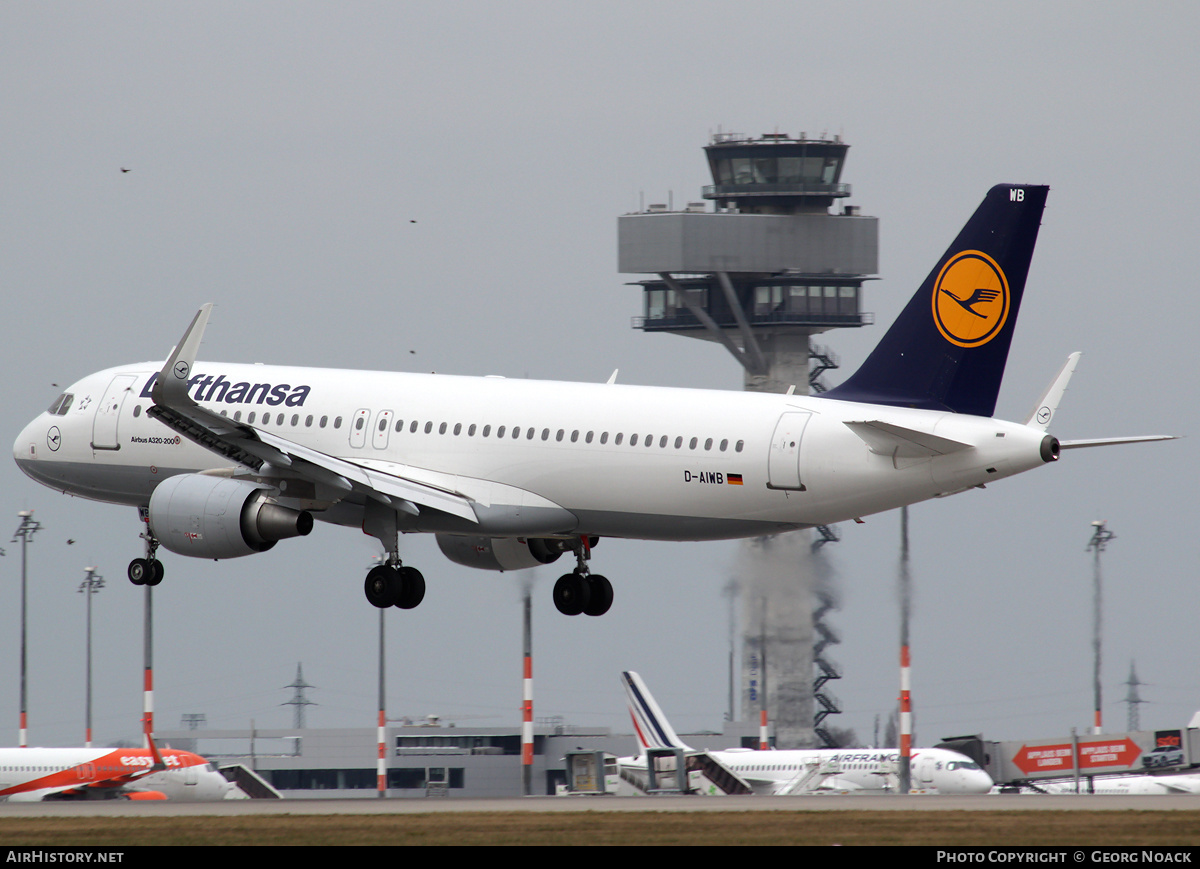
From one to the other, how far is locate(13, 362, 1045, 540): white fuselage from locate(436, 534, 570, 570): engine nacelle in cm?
341

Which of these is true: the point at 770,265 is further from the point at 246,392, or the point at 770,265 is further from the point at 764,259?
the point at 246,392

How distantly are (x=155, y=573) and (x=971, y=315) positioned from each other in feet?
69.5

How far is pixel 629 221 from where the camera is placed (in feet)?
404

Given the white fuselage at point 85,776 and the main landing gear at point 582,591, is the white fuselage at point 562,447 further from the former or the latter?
the white fuselage at point 85,776

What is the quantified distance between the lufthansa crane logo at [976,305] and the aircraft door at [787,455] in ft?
11.4

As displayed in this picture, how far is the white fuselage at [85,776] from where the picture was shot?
71.1m

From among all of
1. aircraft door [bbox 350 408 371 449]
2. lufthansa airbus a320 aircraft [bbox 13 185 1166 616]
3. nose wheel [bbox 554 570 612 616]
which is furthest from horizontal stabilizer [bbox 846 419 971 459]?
aircraft door [bbox 350 408 371 449]

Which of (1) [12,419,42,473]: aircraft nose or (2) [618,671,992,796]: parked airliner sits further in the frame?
(2) [618,671,992,796]: parked airliner

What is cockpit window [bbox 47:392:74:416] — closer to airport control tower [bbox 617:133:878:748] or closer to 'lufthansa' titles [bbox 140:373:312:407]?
'lufthansa' titles [bbox 140:373:312:407]

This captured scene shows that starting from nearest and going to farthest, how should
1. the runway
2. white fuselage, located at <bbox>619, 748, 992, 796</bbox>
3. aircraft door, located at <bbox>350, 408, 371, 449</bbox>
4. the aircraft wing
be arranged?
the aircraft wing, the runway, aircraft door, located at <bbox>350, 408, 371, 449</bbox>, white fuselage, located at <bbox>619, 748, 992, 796</bbox>

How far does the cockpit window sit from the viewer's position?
1909 inches

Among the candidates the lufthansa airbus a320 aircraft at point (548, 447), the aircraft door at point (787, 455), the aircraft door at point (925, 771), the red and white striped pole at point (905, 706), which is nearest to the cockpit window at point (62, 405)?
the lufthansa airbus a320 aircraft at point (548, 447)

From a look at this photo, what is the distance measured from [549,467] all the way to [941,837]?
12.4 meters

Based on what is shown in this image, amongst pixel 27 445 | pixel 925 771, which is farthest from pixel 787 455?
pixel 925 771
